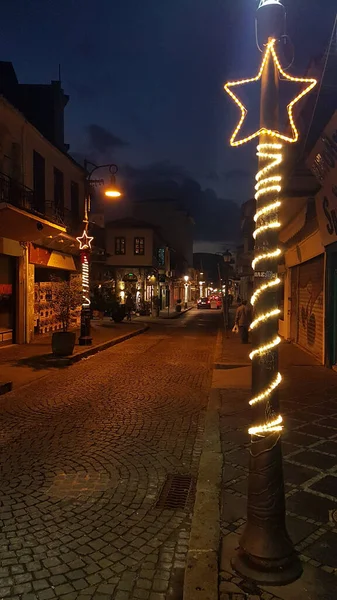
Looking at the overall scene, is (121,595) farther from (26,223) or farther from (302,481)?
→ (26,223)

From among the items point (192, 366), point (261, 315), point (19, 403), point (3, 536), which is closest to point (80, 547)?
point (3, 536)

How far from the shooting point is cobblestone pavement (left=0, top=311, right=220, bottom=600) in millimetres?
3373

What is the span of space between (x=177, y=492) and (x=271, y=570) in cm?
181

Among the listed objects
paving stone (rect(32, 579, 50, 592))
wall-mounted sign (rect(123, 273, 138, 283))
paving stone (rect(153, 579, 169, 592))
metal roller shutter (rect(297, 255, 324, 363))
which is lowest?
paving stone (rect(153, 579, 169, 592))

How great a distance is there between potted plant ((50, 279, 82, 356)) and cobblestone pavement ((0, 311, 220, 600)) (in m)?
3.46

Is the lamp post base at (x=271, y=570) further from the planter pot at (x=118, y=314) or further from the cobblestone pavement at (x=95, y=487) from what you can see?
the planter pot at (x=118, y=314)

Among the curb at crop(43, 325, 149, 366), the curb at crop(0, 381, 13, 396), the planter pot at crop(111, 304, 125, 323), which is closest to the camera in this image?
the curb at crop(0, 381, 13, 396)

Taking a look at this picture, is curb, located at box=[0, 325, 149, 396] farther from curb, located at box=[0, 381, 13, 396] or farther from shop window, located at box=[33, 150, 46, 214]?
shop window, located at box=[33, 150, 46, 214]

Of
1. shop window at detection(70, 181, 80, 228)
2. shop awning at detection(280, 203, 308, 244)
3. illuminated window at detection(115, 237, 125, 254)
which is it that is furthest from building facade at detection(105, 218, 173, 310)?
shop awning at detection(280, 203, 308, 244)

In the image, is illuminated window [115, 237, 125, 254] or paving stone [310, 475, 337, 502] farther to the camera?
illuminated window [115, 237, 125, 254]

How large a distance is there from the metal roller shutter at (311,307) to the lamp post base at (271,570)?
960 centimetres

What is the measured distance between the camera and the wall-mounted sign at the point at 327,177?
8480mm

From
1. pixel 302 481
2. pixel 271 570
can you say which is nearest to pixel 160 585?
pixel 271 570

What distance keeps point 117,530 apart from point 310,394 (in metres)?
5.67
